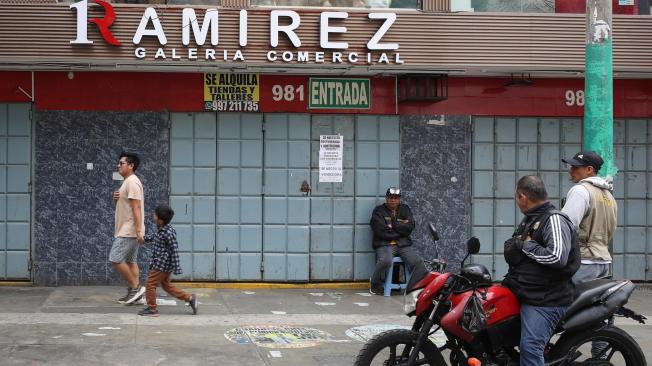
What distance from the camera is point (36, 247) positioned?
11.7m

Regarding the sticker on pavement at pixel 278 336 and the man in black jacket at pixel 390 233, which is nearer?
the sticker on pavement at pixel 278 336

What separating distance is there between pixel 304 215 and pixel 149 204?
217cm

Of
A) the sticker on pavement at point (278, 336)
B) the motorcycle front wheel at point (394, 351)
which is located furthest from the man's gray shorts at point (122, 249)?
the motorcycle front wheel at point (394, 351)

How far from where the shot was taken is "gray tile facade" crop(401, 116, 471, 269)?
40.8 ft

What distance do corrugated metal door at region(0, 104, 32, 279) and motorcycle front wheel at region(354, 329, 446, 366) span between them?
7059 mm

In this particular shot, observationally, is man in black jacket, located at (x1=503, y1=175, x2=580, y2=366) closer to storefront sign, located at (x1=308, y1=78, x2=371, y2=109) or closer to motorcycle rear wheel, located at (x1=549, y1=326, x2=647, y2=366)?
motorcycle rear wheel, located at (x1=549, y1=326, x2=647, y2=366)

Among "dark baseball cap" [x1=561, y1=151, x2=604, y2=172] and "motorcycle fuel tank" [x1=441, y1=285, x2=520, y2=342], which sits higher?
"dark baseball cap" [x1=561, y1=151, x2=604, y2=172]

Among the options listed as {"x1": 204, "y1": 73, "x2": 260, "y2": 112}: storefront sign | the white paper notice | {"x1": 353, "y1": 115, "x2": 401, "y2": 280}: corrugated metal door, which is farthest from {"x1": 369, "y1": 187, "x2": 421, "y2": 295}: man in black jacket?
{"x1": 204, "y1": 73, "x2": 260, "y2": 112}: storefront sign

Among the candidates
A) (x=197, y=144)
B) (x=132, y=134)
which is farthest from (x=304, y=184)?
(x=132, y=134)

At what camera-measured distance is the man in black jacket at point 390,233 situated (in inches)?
463

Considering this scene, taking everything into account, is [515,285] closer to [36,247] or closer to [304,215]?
[304,215]

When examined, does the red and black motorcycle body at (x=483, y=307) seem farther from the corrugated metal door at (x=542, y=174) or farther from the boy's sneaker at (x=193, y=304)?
the corrugated metal door at (x=542, y=174)

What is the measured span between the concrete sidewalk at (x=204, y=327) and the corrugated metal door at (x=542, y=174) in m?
1.00

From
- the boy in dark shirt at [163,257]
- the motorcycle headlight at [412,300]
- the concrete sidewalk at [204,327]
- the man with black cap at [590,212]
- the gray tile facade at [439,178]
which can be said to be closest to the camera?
the motorcycle headlight at [412,300]
